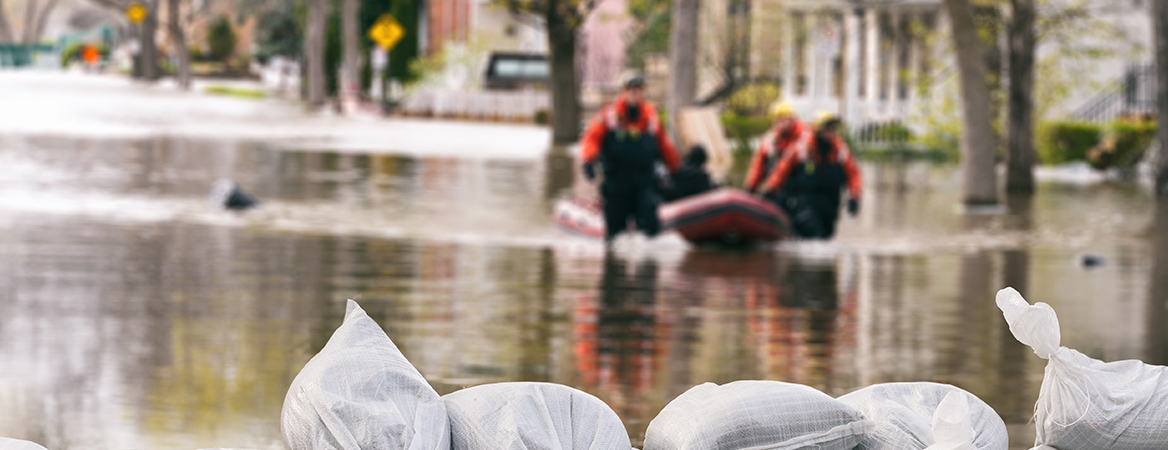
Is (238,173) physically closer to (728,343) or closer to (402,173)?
(402,173)

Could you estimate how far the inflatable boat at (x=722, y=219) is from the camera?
49.4 feet

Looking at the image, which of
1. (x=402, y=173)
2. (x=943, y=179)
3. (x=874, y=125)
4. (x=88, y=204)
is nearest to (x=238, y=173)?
(x=402, y=173)

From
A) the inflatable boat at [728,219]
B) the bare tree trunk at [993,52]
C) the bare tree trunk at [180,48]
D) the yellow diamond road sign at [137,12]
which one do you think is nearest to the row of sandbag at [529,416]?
the inflatable boat at [728,219]

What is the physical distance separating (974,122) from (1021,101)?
3.27m

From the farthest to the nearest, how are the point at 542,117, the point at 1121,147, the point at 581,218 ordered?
the point at 542,117 → the point at 1121,147 → the point at 581,218

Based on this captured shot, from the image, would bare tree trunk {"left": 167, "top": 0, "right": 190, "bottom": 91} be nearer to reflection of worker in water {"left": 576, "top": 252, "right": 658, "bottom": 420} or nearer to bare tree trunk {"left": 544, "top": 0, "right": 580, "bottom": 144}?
bare tree trunk {"left": 544, "top": 0, "right": 580, "bottom": 144}

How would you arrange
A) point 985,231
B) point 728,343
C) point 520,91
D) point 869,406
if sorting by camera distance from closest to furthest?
point 869,406, point 728,343, point 985,231, point 520,91

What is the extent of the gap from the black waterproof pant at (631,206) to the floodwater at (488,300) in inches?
7.7

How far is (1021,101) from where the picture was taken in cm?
2367

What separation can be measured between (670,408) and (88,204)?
15335 millimetres

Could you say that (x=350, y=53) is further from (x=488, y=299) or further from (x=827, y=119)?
(x=488, y=299)

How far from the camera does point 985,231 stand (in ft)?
57.4

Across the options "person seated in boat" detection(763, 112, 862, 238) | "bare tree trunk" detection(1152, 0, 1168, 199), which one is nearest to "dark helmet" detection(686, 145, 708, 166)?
"person seated in boat" detection(763, 112, 862, 238)

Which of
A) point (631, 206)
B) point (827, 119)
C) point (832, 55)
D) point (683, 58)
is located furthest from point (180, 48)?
point (827, 119)
